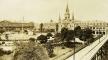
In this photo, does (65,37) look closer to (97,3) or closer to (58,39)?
(58,39)

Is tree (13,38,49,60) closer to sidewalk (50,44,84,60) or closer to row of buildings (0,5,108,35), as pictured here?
row of buildings (0,5,108,35)

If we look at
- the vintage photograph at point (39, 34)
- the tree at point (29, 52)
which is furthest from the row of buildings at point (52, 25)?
the tree at point (29, 52)

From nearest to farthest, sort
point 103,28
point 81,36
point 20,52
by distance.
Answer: point 20,52 → point 81,36 → point 103,28

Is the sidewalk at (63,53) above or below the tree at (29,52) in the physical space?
below

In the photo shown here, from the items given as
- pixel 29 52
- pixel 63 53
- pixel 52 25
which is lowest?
pixel 63 53

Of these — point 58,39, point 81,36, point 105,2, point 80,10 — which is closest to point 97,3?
point 105,2

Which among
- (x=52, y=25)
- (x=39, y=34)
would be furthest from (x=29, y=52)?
(x=52, y=25)

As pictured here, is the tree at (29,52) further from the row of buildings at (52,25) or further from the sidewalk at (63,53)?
the sidewalk at (63,53)

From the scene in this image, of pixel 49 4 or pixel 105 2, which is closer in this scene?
pixel 49 4

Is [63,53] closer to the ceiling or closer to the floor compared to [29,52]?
closer to the floor

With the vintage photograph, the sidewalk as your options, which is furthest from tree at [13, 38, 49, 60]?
the sidewalk

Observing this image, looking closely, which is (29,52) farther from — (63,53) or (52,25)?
(52,25)
